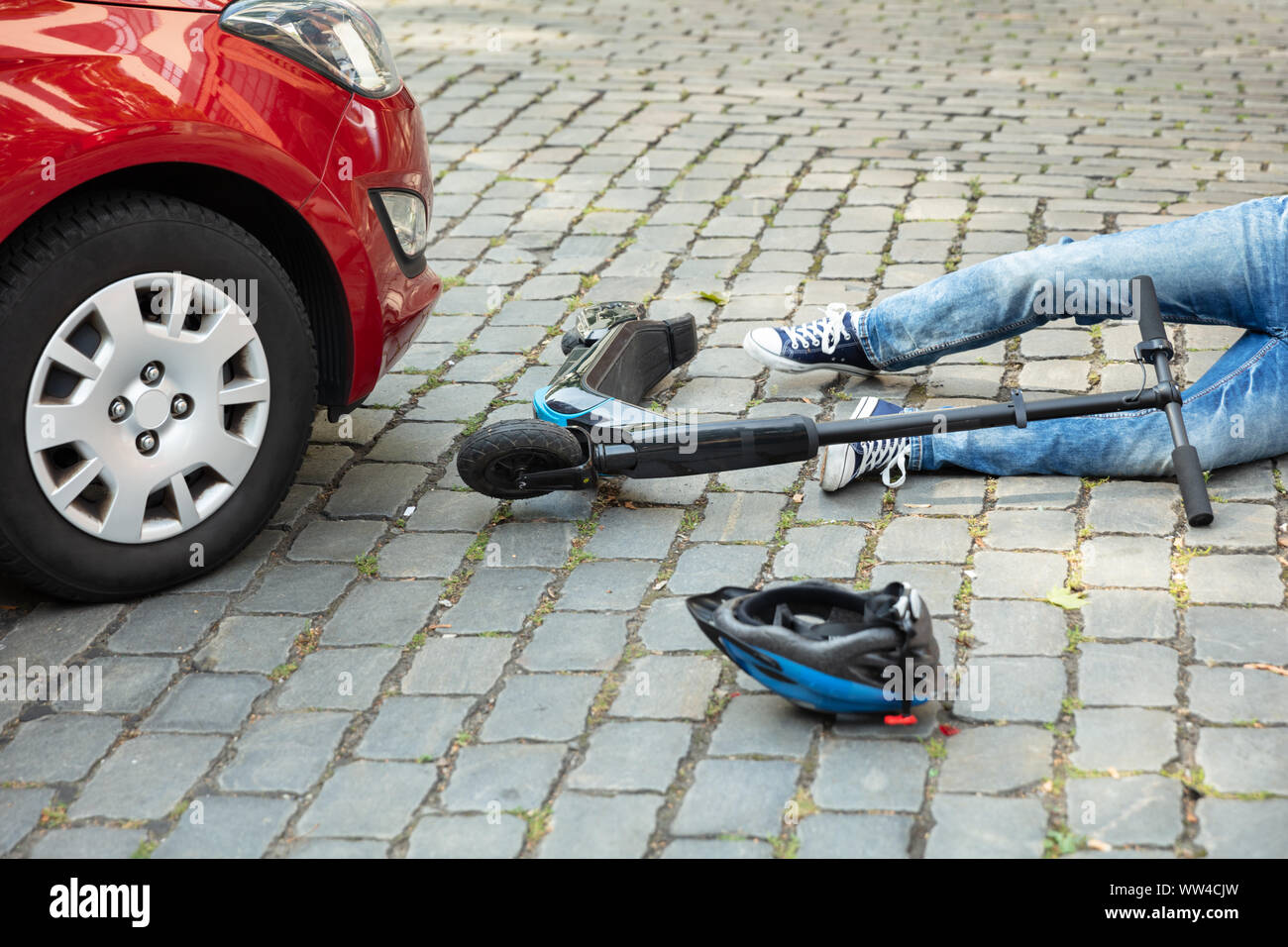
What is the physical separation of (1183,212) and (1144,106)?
6.33 ft

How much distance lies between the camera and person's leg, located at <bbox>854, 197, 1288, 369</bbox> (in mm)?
3600

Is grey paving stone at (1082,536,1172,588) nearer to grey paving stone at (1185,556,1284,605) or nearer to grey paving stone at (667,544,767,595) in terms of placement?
grey paving stone at (1185,556,1284,605)

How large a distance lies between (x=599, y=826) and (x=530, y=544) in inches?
45.8

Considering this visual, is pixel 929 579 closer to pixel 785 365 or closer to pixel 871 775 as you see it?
pixel 871 775

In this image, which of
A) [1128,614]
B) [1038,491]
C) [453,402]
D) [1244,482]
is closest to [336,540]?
[453,402]

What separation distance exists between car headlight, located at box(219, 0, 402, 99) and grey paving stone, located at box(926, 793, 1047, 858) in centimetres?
228

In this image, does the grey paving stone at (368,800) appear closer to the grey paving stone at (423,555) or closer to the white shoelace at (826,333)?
the grey paving stone at (423,555)

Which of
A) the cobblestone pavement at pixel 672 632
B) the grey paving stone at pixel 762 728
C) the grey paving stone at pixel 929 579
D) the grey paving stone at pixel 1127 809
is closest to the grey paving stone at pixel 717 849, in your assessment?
the cobblestone pavement at pixel 672 632

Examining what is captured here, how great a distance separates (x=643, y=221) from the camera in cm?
596

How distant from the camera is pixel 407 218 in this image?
12.5 feet

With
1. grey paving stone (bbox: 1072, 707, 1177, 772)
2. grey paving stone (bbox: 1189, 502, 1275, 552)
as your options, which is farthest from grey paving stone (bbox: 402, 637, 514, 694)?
grey paving stone (bbox: 1189, 502, 1275, 552)

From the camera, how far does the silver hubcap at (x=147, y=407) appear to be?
313cm
